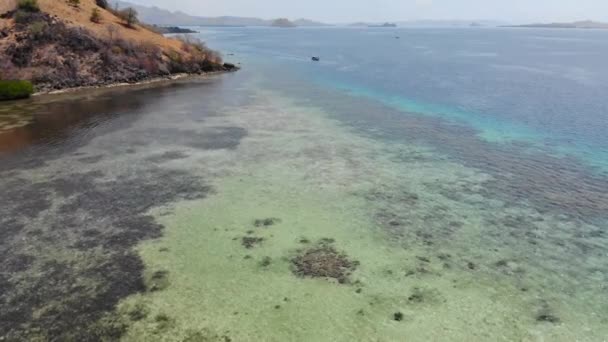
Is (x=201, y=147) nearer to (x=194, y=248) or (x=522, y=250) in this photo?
(x=194, y=248)

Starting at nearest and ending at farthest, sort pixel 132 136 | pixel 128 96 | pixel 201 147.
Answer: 1. pixel 201 147
2. pixel 132 136
3. pixel 128 96

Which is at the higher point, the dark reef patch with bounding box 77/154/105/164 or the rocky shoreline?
the rocky shoreline

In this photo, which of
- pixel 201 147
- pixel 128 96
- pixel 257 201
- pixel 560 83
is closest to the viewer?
pixel 257 201

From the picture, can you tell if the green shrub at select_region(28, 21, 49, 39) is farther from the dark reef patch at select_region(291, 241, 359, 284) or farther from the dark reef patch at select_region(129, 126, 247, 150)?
the dark reef patch at select_region(291, 241, 359, 284)

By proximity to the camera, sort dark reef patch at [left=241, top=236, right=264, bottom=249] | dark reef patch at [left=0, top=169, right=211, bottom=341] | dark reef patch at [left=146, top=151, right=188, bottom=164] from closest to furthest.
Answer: dark reef patch at [left=0, top=169, right=211, bottom=341], dark reef patch at [left=241, top=236, right=264, bottom=249], dark reef patch at [left=146, top=151, right=188, bottom=164]

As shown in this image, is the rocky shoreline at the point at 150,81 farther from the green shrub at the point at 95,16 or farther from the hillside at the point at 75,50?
the green shrub at the point at 95,16

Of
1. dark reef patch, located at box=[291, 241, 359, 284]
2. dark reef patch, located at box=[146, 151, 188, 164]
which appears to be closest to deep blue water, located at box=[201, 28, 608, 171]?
dark reef patch, located at box=[291, 241, 359, 284]

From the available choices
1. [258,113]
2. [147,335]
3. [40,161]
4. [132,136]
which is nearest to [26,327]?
[147,335]

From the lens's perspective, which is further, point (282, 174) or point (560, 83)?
point (560, 83)

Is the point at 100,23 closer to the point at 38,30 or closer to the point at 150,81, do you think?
the point at 38,30
